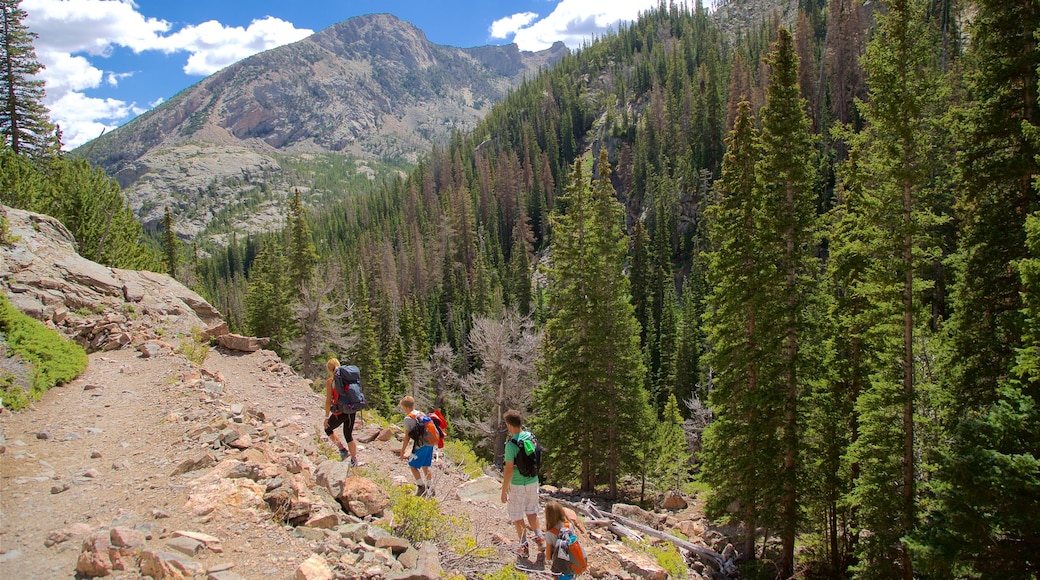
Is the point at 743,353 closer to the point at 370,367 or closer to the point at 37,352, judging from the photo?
the point at 37,352

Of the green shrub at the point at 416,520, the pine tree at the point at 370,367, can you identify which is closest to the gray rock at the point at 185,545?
the green shrub at the point at 416,520

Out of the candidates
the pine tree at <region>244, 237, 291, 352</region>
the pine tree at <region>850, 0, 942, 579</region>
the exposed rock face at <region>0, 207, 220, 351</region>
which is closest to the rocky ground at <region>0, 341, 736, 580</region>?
the exposed rock face at <region>0, 207, 220, 351</region>

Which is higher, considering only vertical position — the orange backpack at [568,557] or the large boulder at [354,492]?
the large boulder at [354,492]

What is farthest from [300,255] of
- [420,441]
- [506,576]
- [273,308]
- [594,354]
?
[506,576]

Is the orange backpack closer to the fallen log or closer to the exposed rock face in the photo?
the fallen log

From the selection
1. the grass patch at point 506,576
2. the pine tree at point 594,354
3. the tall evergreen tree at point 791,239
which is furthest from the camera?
the pine tree at point 594,354

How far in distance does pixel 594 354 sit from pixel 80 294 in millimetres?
16180

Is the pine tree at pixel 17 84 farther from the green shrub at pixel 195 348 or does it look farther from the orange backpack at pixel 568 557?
the orange backpack at pixel 568 557

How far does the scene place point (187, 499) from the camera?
6.39m

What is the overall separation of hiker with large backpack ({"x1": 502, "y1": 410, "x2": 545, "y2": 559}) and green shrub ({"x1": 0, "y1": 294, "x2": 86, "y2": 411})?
26.6ft

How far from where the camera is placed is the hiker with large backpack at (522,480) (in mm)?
7711

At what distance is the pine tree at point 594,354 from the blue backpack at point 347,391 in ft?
42.4

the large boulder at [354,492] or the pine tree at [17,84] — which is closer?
the large boulder at [354,492]

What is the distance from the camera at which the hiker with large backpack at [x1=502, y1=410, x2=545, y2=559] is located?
7.71 meters
